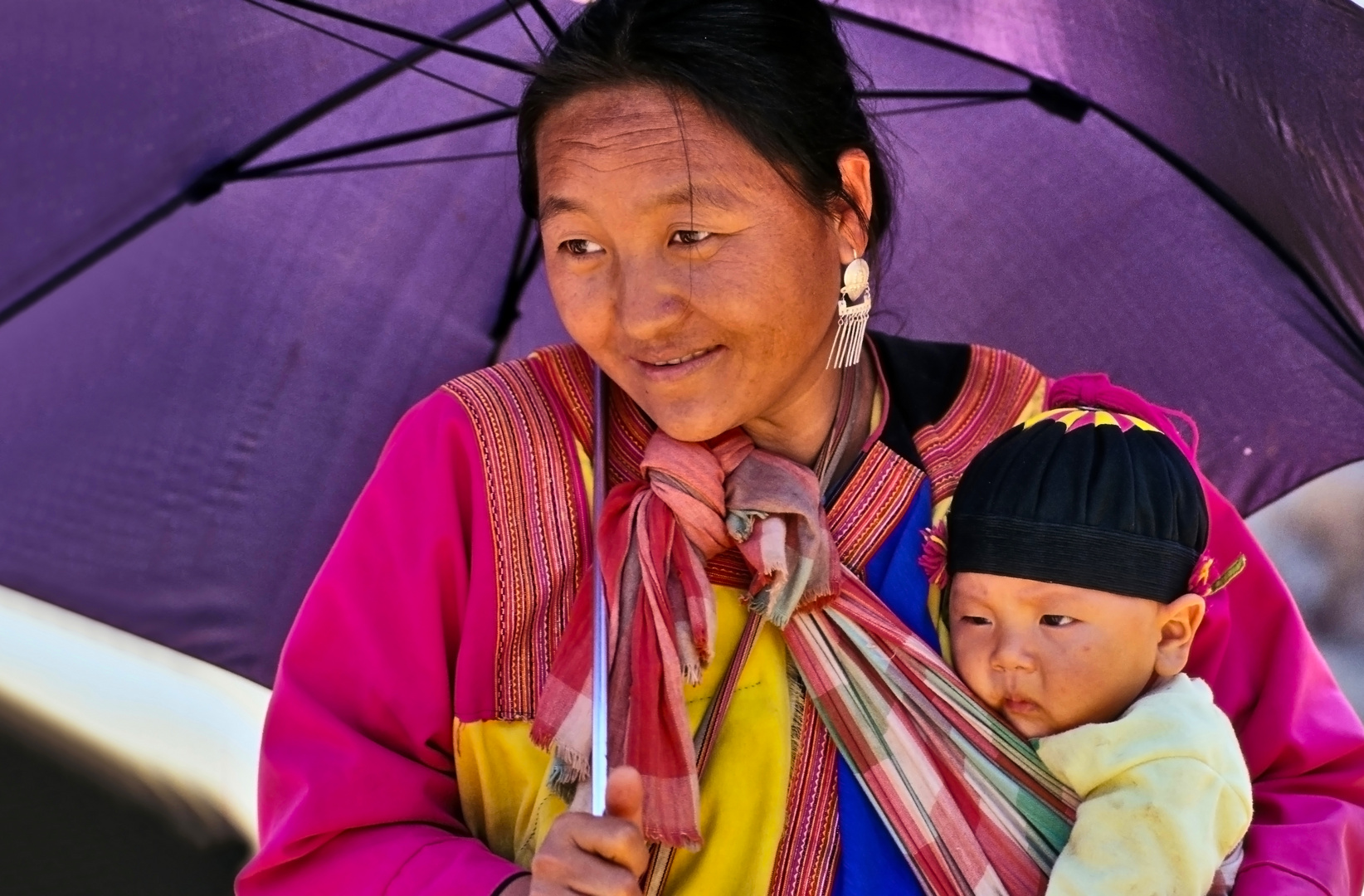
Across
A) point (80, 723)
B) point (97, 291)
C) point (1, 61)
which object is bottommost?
point (80, 723)

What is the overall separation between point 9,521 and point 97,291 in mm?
371

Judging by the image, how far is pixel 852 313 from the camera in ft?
7.04

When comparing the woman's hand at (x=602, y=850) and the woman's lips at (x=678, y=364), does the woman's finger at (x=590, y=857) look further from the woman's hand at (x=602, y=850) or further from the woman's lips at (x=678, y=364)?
the woman's lips at (x=678, y=364)

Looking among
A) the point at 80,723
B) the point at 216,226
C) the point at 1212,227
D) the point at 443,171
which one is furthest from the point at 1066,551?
the point at 80,723

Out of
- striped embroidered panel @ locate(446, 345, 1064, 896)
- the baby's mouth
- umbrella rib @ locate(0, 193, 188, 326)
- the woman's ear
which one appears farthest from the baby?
umbrella rib @ locate(0, 193, 188, 326)

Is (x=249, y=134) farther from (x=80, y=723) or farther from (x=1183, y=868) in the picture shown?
(x=80, y=723)

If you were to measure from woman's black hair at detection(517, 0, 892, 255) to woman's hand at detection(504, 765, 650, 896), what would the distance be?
896 mm

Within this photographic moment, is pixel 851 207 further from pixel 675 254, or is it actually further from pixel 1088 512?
pixel 1088 512

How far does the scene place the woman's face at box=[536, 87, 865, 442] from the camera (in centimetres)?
189

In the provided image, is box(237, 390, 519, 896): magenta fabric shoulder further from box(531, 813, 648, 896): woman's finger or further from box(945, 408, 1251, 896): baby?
box(945, 408, 1251, 896): baby

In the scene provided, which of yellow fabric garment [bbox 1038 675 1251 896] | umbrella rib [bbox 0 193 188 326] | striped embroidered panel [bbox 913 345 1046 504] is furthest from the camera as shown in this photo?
striped embroidered panel [bbox 913 345 1046 504]

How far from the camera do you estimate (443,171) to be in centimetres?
238

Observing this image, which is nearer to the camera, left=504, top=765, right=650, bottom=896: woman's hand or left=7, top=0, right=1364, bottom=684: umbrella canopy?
left=504, top=765, right=650, bottom=896: woman's hand

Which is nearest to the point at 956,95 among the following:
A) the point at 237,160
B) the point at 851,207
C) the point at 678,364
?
the point at 851,207
